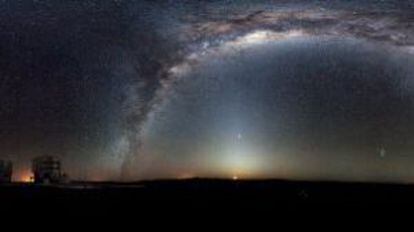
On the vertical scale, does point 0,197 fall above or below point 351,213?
above

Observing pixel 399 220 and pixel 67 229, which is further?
pixel 399 220

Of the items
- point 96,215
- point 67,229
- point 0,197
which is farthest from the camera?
point 0,197

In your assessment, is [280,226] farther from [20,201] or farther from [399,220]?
[20,201]

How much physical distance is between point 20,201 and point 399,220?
11100 mm

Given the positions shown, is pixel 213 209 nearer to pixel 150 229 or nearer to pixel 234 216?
pixel 234 216

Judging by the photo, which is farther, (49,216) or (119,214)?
(119,214)

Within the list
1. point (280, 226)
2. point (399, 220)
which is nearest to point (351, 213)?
point (399, 220)

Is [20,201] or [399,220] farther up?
[20,201]

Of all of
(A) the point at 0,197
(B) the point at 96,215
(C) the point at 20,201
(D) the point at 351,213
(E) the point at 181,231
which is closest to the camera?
(E) the point at 181,231

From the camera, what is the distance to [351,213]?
15477 millimetres

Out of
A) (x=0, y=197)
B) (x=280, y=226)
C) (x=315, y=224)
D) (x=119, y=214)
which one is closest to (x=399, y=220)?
(x=315, y=224)

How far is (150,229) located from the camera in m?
11.4

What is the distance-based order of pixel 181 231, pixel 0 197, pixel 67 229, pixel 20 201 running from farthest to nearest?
pixel 0 197
pixel 20 201
pixel 181 231
pixel 67 229

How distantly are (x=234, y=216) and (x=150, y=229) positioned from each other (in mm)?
4070
